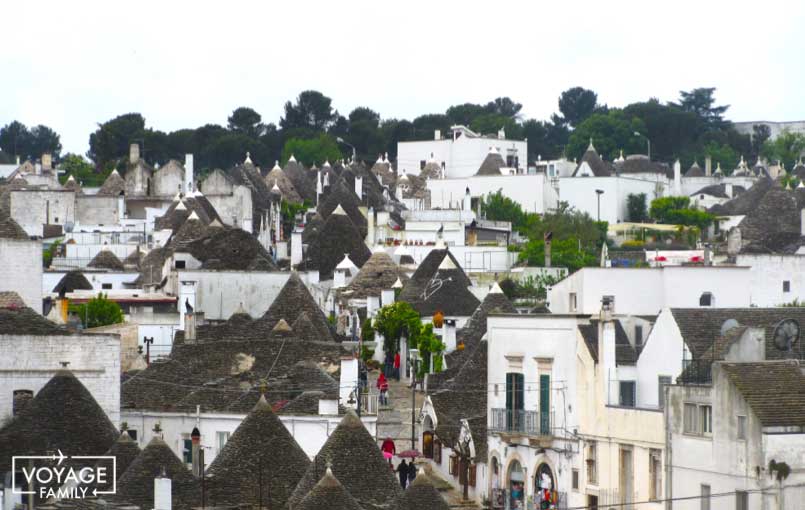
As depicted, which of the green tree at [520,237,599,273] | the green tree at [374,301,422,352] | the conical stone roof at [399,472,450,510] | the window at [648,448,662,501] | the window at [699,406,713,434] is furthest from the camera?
the green tree at [520,237,599,273]

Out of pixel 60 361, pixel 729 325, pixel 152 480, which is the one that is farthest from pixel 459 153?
pixel 152 480

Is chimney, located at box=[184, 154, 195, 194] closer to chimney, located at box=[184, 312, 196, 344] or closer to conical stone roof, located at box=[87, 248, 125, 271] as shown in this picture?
conical stone roof, located at box=[87, 248, 125, 271]

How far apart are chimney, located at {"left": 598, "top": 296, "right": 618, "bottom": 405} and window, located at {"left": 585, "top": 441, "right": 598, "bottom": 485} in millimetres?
1280

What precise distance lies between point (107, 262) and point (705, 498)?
203 ft

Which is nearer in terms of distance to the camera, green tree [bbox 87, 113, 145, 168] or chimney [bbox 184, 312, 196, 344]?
chimney [bbox 184, 312, 196, 344]

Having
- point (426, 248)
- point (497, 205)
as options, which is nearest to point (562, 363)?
point (426, 248)

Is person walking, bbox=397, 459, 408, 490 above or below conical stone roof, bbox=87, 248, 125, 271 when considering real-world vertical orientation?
below

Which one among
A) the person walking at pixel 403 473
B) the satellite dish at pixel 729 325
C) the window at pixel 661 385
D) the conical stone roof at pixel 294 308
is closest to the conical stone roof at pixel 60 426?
the person walking at pixel 403 473

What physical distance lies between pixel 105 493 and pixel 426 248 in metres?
65.4

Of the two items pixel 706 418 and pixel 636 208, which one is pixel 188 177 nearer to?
pixel 636 208

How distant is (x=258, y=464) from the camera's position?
52.4 meters

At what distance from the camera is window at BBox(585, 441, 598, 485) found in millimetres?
57844

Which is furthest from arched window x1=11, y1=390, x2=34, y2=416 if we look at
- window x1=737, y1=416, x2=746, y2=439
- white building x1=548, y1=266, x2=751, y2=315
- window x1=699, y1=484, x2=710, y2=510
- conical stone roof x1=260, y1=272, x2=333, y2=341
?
window x1=737, y1=416, x2=746, y2=439

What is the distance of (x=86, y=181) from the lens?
168 metres
